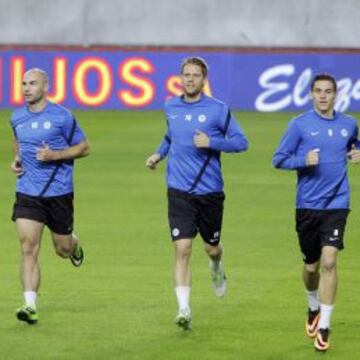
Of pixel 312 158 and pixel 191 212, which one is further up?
pixel 312 158

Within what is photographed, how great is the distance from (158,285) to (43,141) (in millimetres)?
2398

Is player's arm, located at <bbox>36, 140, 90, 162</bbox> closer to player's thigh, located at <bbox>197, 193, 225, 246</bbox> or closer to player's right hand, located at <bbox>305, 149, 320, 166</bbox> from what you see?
player's thigh, located at <bbox>197, 193, 225, 246</bbox>

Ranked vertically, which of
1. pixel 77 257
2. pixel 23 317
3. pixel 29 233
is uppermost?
pixel 29 233

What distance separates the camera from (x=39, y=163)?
43.7ft

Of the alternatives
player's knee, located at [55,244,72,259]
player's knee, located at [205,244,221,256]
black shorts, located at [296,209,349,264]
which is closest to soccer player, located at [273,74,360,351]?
black shorts, located at [296,209,349,264]

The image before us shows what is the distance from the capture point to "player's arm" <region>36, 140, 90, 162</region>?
13.1m

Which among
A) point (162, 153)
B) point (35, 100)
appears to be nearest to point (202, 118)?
point (162, 153)

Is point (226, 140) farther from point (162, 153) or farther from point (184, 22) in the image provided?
point (184, 22)

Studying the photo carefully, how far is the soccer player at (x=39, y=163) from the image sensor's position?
13180 millimetres

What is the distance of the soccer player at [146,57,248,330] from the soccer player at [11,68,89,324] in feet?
2.55

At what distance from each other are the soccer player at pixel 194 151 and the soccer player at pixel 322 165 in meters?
0.93

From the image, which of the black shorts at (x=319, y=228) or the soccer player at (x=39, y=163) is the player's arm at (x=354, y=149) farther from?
the soccer player at (x=39, y=163)

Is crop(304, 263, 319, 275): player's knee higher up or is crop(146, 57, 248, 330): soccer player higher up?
crop(146, 57, 248, 330): soccer player

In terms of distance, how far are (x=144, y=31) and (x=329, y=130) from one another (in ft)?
97.5
